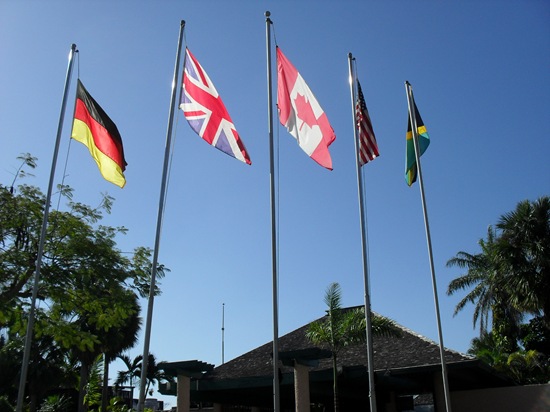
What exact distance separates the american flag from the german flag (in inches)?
224

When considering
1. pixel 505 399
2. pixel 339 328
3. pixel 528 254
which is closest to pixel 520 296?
pixel 528 254

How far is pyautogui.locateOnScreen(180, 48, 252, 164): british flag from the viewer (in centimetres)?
1325

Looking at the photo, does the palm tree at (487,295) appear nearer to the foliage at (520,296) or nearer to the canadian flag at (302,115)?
the foliage at (520,296)

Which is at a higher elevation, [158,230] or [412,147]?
[412,147]

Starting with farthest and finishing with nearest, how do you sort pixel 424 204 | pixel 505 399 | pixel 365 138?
pixel 505 399 → pixel 424 204 → pixel 365 138

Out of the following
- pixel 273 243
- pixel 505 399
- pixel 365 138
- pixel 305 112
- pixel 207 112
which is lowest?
pixel 505 399

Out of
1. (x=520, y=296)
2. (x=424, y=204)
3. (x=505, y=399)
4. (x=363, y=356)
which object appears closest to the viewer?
(x=424, y=204)

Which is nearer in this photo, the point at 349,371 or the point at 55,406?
the point at 349,371

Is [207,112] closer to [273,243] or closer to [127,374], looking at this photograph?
[273,243]

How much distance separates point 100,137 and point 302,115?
462cm

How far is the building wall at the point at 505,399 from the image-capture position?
65.3ft

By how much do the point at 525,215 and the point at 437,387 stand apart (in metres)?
14.3

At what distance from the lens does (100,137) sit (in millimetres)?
14016

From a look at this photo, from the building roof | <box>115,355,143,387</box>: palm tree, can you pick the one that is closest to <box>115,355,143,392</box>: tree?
<box>115,355,143,387</box>: palm tree
